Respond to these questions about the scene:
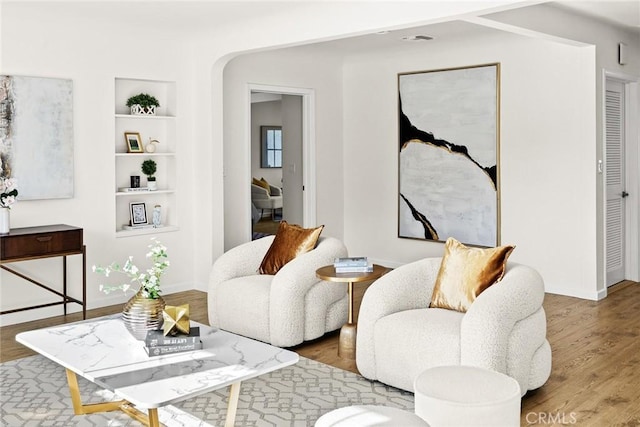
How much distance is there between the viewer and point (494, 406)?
7.69 feet

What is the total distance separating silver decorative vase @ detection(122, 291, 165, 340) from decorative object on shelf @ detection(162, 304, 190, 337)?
16cm

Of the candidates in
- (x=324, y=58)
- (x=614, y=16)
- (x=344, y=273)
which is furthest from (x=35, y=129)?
(x=614, y=16)

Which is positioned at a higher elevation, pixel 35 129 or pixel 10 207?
pixel 35 129

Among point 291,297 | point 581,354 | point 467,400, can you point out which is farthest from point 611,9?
point 467,400

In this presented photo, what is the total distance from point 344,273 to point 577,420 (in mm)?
1624

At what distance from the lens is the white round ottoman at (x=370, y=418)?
2.18 meters

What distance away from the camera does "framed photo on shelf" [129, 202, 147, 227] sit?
6.00 m

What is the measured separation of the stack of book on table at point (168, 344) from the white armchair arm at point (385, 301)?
1031mm

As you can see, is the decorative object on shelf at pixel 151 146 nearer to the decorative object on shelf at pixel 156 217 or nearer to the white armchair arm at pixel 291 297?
the decorative object on shelf at pixel 156 217

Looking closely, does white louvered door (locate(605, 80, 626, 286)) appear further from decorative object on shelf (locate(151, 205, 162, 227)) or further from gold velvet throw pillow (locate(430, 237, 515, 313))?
decorative object on shelf (locate(151, 205, 162, 227))

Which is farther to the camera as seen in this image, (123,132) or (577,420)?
(123,132)

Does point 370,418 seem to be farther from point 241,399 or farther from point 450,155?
point 450,155

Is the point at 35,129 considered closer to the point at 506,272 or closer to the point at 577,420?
the point at 506,272

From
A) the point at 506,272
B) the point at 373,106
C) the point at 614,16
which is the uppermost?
the point at 614,16
